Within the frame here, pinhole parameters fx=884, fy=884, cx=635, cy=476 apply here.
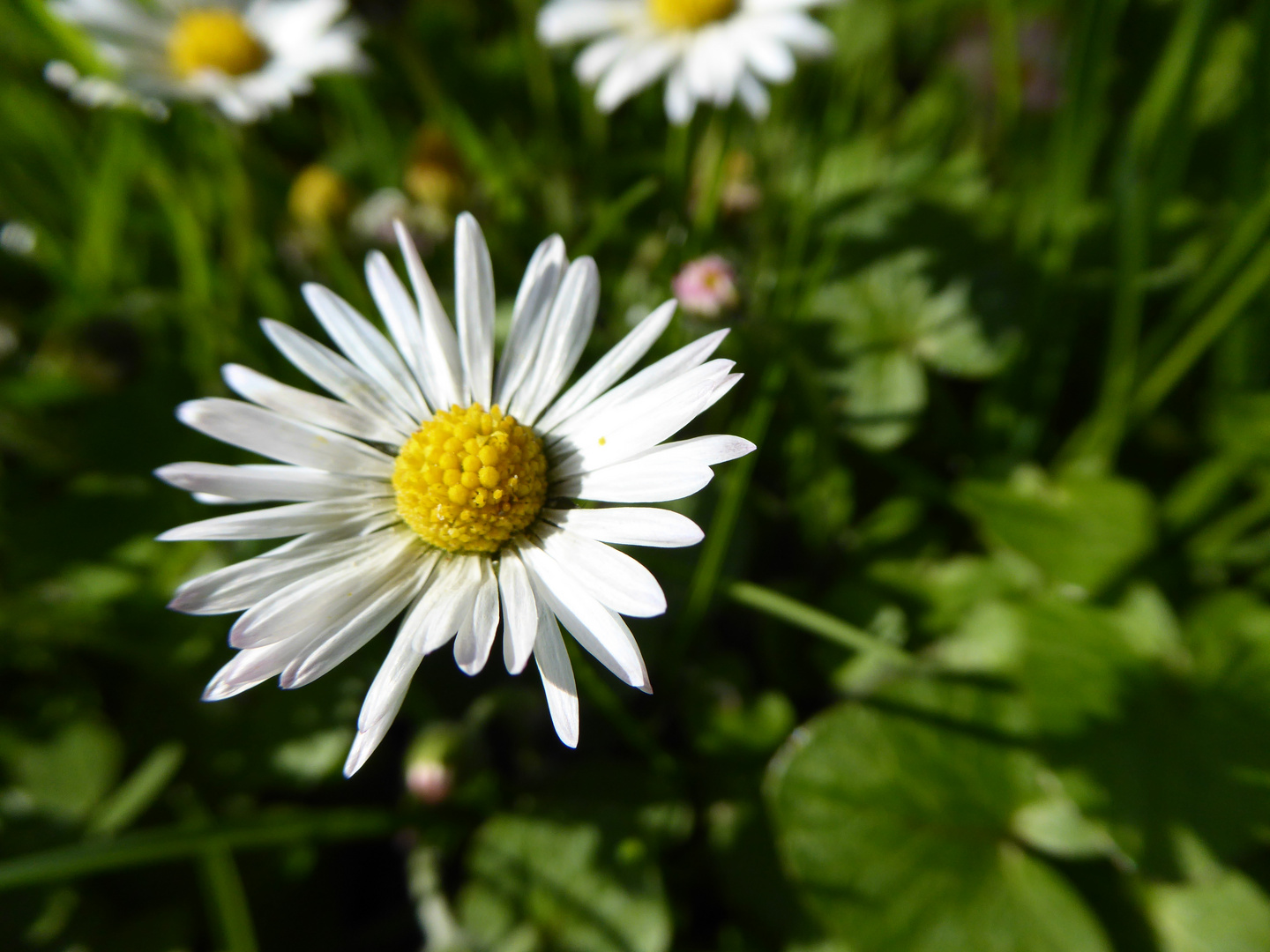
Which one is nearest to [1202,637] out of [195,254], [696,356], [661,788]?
[661,788]

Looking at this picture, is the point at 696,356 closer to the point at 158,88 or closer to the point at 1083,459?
the point at 1083,459

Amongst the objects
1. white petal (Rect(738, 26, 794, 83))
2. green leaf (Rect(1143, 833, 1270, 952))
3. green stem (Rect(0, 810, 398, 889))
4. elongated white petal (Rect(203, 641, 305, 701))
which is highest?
white petal (Rect(738, 26, 794, 83))

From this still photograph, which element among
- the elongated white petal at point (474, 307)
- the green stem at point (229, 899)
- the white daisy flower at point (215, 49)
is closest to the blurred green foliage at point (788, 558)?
the green stem at point (229, 899)

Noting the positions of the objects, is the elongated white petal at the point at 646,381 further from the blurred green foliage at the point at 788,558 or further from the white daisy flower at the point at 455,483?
the blurred green foliage at the point at 788,558

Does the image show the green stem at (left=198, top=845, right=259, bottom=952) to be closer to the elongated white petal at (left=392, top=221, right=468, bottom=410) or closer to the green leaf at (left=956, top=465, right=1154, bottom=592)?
the elongated white petal at (left=392, top=221, right=468, bottom=410)

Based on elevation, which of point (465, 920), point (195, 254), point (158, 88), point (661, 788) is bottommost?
point (465, 920)

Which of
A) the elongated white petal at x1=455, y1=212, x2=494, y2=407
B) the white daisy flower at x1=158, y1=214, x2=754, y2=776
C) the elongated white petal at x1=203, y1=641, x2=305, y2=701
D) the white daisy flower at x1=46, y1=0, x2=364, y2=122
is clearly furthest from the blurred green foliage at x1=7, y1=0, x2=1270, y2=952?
the elongated white petal at x1=203, y1=641, x2=305, y2=701
